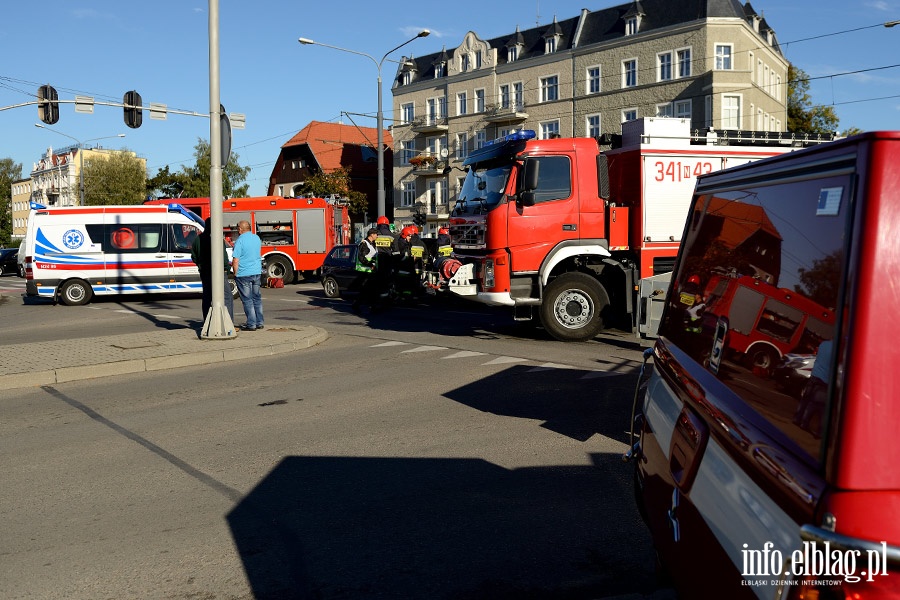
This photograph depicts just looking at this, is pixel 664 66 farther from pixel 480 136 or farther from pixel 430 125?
pixel 430 125

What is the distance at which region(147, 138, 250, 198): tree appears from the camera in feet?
189

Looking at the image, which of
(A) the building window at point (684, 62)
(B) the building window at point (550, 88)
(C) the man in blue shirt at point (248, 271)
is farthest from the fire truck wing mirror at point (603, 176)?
(B) the building window at point (550, 88)

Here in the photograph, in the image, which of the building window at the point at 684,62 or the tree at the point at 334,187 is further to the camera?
the tree at the point at 334,187

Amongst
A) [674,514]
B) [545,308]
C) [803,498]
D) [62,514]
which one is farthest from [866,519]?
[545,308]

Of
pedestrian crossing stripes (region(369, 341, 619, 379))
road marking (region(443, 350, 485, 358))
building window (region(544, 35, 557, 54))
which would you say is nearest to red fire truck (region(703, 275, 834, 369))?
pedestrian crossing stripes (region(369, 341, 619, 379))

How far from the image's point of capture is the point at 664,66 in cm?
4456

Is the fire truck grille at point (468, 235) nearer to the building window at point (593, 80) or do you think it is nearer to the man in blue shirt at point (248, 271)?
the man in blue shirt at point (248, 271)

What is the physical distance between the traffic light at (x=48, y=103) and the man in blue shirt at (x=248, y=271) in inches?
448

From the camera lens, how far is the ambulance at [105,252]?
21500 millimetres

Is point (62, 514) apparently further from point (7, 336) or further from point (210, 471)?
point (7, 336)

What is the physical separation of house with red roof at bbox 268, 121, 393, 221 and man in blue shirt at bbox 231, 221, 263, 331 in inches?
2067

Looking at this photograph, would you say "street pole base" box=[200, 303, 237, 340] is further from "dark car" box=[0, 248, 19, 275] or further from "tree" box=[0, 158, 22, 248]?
"tree" box=[0, 158, 22, 248]

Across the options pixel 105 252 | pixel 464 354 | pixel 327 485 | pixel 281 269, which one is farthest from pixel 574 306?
pixel 281 269

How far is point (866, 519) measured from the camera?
59.8 inches
